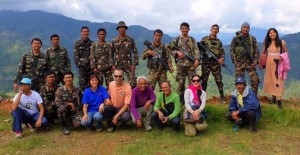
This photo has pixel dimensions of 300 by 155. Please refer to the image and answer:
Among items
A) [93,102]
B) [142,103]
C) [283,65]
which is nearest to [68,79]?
[93,102]

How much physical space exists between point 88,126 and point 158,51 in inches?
130

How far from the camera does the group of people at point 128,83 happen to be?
364 inches

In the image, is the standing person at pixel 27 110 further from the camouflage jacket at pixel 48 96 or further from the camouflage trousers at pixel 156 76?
the camouflage trousers at pixel 156 76

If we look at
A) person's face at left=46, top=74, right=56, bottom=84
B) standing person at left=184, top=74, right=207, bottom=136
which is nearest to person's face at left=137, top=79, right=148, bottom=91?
standing person at left=184, top=74, right=207, bottom=136

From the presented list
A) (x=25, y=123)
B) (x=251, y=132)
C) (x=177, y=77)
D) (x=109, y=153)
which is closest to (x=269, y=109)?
(x=251, y=132)

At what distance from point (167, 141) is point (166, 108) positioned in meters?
1.01

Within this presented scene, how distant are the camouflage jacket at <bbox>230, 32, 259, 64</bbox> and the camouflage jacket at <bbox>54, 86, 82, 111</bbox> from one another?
17.7 ft

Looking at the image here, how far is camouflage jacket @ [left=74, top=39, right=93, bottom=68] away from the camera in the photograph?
1138cm

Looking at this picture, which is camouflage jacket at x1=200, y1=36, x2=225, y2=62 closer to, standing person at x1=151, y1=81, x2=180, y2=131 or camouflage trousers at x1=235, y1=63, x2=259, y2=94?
camouflage trousers at x1=235, y1=63, x2=259, y2=94

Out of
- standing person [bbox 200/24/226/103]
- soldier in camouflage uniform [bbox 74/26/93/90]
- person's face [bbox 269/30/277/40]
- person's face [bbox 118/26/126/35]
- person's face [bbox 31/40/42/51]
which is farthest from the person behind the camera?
standing person [bbox 200/24/226/103]

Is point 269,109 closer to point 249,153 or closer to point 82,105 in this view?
point 249,153

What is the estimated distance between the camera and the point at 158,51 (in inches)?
425

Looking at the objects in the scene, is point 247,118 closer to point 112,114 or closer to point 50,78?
point 112,114

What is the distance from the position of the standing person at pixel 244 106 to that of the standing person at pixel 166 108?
1648 millimetres
